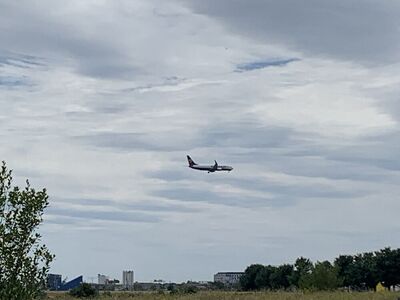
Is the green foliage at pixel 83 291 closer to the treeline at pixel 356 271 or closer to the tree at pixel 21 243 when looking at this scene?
the treeline at pixel 356 271

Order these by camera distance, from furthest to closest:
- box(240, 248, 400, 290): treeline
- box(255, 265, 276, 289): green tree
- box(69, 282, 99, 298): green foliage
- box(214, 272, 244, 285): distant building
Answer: box(214, 272, 244, 285): distant building < box(255, 265, 276, 289): green tree < box(240, 248, 400, 290): treeline < box(69, 282, 99, 298): green foliage

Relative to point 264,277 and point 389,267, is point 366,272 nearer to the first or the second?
point 389,267

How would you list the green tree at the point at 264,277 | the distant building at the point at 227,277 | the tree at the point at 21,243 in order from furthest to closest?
the distant building at the point at 227,277
the green tree at the point at 264,277
the tree at the point at 21,243

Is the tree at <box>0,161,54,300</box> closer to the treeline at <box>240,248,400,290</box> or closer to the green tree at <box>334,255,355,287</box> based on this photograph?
the treeline at <box>240,248,400,290</box>

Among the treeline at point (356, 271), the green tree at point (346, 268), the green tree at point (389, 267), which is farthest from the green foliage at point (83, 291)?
the green tree at point (389, 267)

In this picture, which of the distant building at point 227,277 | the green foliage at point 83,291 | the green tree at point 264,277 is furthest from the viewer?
the distant building at point 227,277

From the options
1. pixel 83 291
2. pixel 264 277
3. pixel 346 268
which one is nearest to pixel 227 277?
pixel 264 277

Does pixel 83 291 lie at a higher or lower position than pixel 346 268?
lower

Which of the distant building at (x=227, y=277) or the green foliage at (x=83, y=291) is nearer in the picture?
the green foliage at (x=83, y=291)

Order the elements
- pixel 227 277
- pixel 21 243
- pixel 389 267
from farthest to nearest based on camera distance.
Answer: pixel 227 277 < pixel 389 267 < pixel 21 243

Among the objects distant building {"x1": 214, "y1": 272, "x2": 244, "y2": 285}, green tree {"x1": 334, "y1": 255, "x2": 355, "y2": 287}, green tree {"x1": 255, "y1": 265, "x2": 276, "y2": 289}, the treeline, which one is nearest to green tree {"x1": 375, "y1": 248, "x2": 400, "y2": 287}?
the treeline

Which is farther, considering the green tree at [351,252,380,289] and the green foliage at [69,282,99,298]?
the green tree at [351,252,380,289]

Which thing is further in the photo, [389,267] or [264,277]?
[264,277]

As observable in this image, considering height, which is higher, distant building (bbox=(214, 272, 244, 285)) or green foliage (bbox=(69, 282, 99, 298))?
distant building (bbox=(214, 272, 244, 285))
